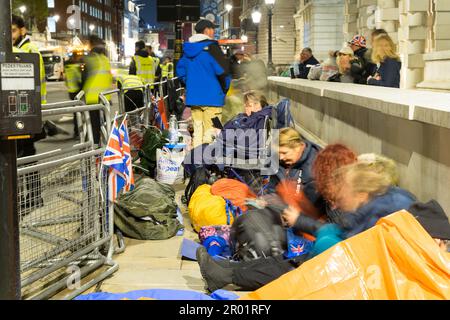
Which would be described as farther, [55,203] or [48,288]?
[55,203]

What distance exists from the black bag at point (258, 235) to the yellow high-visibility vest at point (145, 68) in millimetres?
11565

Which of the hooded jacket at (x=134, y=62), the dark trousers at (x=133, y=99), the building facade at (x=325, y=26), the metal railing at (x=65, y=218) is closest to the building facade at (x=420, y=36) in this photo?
the dark trousers at (x=133, y=99)

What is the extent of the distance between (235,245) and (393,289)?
2.22m

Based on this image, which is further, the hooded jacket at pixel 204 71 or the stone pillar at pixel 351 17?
the stone pillar at pixel 351 17

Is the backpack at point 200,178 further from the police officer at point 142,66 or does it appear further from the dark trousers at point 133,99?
the police officer at point 142,66

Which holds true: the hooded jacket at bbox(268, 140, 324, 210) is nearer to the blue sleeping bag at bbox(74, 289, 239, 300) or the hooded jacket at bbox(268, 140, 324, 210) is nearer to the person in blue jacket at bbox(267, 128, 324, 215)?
the person in blue jacket at bbox(267, 128, 324, 215)

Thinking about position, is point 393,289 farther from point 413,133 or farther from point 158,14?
point 158,14

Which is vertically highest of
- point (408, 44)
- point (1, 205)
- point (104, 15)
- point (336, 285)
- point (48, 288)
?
point (104, 15)

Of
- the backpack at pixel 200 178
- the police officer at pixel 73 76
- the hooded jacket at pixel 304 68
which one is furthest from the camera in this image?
the hooded jacket at pixel 304 68

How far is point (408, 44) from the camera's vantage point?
2011cm

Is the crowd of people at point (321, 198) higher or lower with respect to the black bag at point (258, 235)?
higher

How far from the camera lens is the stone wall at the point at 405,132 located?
4.53m

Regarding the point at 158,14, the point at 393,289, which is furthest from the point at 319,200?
the point at 158,14

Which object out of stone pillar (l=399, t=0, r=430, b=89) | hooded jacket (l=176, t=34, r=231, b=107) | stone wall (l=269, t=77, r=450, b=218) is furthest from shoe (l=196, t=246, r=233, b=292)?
stone pillar (l=399, t=0, r=430, b=89)
